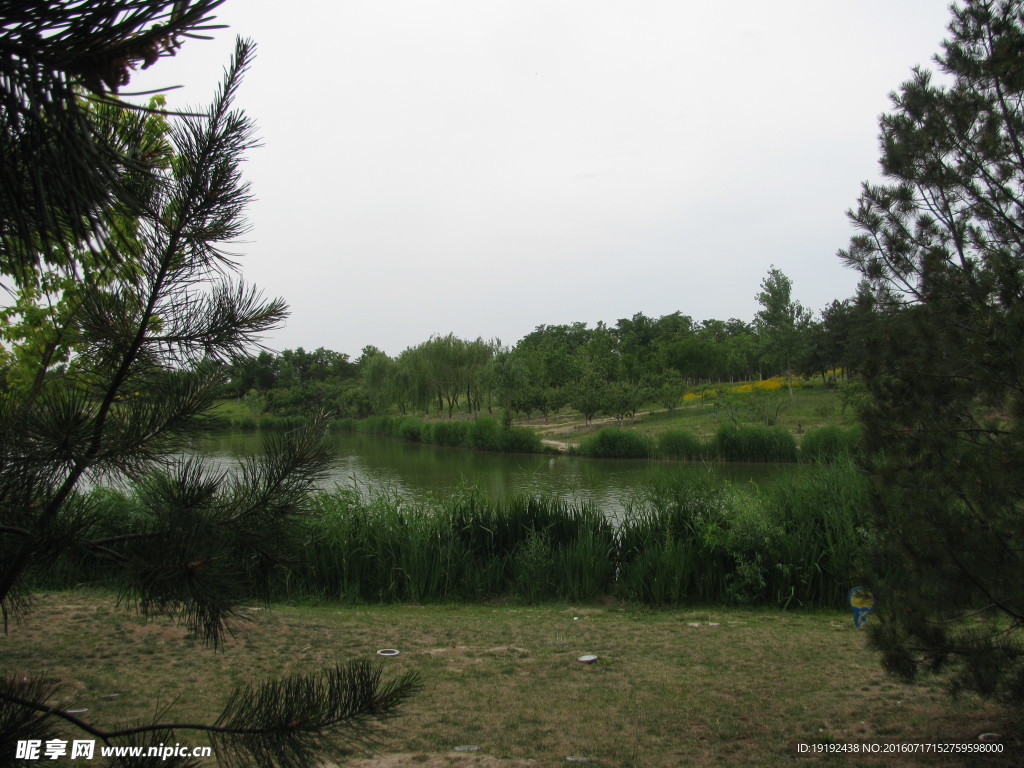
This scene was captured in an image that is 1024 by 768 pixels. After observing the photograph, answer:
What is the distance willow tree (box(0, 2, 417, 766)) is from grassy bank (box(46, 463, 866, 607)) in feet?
18.1

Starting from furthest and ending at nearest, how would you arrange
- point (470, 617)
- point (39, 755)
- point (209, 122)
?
point (470, 617)
point (209, 122)
point (39, 755)

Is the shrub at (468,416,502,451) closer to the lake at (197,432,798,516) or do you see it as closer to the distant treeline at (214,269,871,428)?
the lake at (197,432,798,516)

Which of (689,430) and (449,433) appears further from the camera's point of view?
(449,433)

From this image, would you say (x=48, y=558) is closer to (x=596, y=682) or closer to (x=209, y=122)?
(x=209, y=122)

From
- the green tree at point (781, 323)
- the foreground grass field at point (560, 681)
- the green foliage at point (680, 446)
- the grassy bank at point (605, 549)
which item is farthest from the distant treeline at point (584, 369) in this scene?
the foreground grass field at point (560, 681)

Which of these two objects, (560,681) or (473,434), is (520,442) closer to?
(473,434)

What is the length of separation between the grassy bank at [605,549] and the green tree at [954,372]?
4210mm

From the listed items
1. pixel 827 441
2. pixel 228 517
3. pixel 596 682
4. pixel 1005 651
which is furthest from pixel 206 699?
pixel 827 441

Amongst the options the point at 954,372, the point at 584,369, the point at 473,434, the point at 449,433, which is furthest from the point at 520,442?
the point at 954,372

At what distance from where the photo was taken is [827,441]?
21.6 meters

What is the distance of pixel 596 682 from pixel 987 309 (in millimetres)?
3022

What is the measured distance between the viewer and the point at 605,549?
8.00m

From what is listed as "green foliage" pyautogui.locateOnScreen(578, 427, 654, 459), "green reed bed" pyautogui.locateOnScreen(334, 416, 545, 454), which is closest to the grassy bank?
"green foliage" pyautogui.locateOnScreen(578, 427, 654, 459)

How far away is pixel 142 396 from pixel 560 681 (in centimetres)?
344
